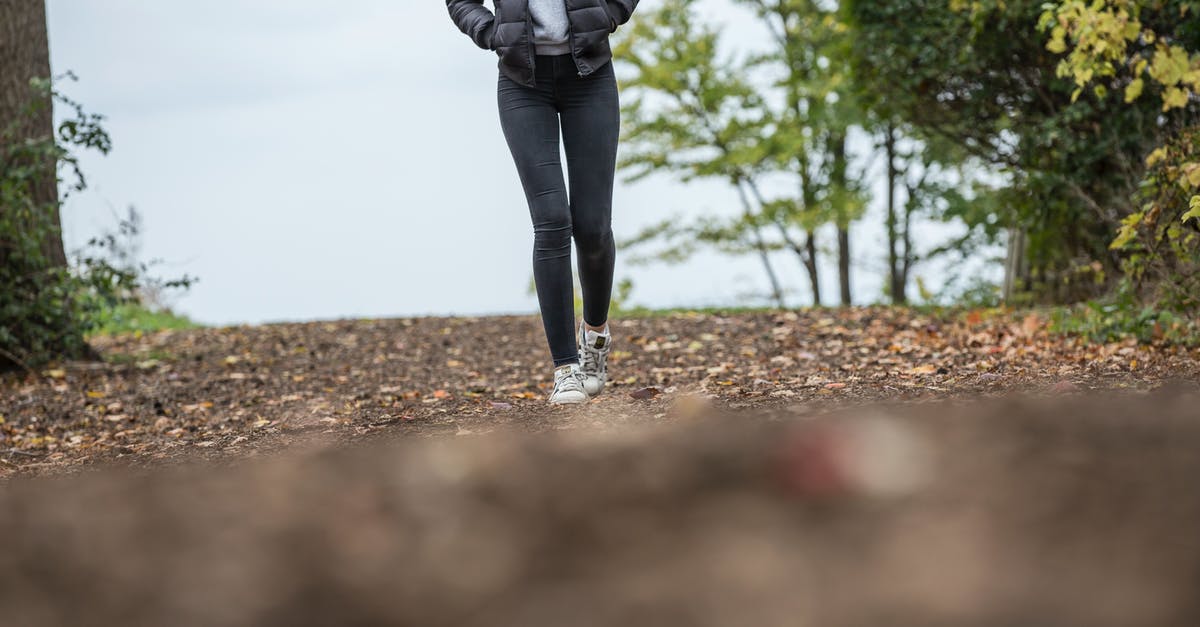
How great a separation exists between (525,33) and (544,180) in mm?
599

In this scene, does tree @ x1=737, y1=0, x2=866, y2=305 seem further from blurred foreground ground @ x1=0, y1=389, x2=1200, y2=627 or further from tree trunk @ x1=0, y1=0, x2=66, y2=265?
blurred foreground ground @ x1=0, y1=389, x2=1200, y2=627

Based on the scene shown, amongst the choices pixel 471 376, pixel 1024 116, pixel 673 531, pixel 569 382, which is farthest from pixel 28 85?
pixel 1024 116

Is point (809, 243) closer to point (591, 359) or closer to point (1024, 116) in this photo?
point (1024, 116)

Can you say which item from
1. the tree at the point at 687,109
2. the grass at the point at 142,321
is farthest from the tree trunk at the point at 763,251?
the grass at the point at 142,321

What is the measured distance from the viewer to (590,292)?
4.62m

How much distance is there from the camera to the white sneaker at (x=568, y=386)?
4.33 metres

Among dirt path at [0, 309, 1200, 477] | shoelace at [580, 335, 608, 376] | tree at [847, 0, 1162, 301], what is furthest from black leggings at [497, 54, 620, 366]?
tree at [847, 0, 1162, 301]

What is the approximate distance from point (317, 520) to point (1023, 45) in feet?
25.9

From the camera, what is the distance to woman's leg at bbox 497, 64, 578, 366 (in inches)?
→ 165

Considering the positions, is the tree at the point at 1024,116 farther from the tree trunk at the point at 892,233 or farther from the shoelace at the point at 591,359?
the tree trunk at the point at 892,233

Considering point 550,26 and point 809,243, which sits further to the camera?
point 809,243

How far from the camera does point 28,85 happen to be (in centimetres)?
744

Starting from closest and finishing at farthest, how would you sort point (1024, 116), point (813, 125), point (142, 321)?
point (1024, 116), point (142, 321), point (813, 125)

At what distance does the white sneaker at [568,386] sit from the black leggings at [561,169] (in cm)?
5
